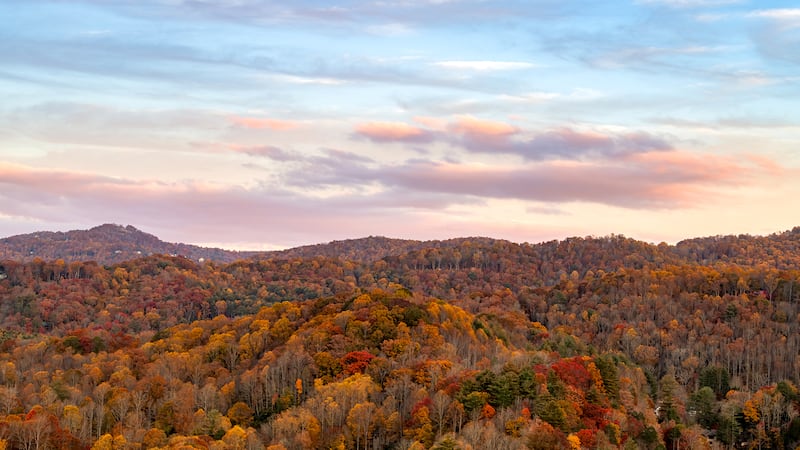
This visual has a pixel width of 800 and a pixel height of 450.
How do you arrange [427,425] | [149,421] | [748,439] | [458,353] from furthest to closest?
[458,353], [748,439], [149,421], [427,425]

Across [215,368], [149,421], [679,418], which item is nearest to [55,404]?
[149,421]

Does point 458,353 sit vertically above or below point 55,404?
above

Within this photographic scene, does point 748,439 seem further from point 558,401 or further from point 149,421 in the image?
point 149,421

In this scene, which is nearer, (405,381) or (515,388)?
(515,388)

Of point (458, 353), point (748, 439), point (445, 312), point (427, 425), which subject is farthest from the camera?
point (445, 312)

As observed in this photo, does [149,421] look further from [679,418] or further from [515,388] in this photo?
[679,418]

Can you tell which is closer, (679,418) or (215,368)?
(679,418)

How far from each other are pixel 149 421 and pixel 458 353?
63.8 m

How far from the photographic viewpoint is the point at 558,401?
413 ft

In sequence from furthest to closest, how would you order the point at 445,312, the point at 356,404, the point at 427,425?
1. the point at 445,312
2. the point at 356,404
3. the point at 427,425

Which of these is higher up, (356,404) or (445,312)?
(445,312)

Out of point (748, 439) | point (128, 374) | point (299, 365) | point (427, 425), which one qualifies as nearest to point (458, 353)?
point (299, 365)

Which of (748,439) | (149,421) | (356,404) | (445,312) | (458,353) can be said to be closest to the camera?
(356,404)

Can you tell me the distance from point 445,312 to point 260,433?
65390 millimetres
